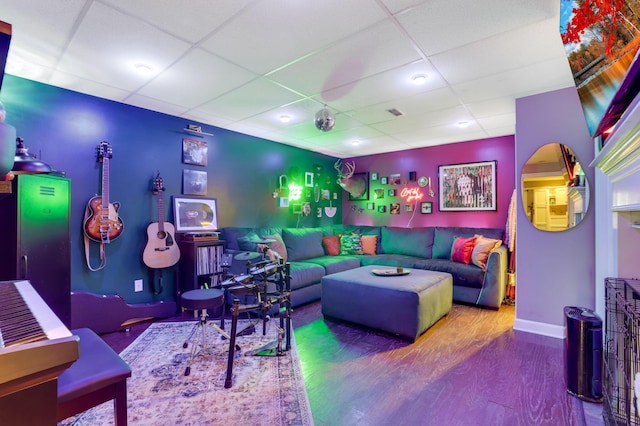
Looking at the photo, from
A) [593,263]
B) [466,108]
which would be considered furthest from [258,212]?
[593,263]

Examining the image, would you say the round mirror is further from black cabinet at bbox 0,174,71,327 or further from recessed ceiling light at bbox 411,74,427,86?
black cabinet at bbox 0,174,71,327

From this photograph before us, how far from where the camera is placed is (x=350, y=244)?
5.22 m

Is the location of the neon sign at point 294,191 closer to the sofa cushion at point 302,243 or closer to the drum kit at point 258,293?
the sofa cushion at point 302,243

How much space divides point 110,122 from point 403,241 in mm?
4311

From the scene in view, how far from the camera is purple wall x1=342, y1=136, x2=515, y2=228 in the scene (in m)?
4.53

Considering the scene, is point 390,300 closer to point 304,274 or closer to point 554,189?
point 304,274

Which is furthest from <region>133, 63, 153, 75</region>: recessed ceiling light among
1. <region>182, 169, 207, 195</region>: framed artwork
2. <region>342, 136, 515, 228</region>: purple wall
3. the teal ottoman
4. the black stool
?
<region>342, 136, 515, 228</region>: purple wall

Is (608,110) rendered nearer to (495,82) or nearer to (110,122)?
(495,82)

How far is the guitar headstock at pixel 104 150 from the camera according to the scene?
120 inches

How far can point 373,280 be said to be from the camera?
10.0 ft

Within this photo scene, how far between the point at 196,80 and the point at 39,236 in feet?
5.70

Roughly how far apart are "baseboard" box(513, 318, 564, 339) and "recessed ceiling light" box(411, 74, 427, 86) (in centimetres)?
253

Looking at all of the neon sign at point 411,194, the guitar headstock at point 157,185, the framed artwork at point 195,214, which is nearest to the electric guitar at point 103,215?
the guitar headstock at point 157,185

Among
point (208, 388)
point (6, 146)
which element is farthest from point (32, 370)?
point (208, 388)
